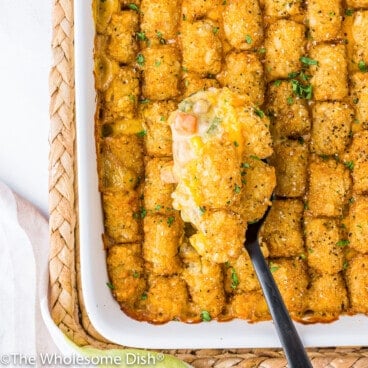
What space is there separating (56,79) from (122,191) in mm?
566

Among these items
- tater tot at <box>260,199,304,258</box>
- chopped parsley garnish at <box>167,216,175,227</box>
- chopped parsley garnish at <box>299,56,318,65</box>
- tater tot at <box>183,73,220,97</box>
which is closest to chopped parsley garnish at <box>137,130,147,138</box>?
tater tot at <box>183,73,220,97</box>

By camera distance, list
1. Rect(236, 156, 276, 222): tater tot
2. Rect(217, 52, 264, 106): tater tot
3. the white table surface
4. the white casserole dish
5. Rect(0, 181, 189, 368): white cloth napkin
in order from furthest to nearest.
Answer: the white table surface
Rect(0, 181, 189, 368): white cloth napkin
Rect(217, 52, 264, 106): tater tot
the white casserole dish
Rect(236, 156, 276, 222): tater tot

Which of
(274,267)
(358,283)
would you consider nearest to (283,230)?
(274,267)

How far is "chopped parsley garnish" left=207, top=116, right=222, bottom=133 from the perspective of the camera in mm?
2451

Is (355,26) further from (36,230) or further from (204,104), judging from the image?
(36,230)

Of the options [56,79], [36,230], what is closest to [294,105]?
Answer: [56,79]

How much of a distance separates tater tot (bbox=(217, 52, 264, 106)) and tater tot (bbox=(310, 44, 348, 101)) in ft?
0.72

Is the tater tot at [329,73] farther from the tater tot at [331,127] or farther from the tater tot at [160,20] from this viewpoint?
the tater tot at [160,20]

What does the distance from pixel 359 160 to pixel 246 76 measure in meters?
0.57

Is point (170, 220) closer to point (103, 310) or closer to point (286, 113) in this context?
point (103, 310)

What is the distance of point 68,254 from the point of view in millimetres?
2875

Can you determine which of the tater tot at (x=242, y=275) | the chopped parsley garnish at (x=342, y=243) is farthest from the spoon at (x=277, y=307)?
the chopped parsley garnish at (x=342, y=243)

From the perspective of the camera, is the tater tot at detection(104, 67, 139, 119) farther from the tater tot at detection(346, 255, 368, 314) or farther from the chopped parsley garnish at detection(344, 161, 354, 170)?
the tater tot at detection(346, 255, 368, 314)

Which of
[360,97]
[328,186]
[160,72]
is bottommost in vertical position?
[328,186]
